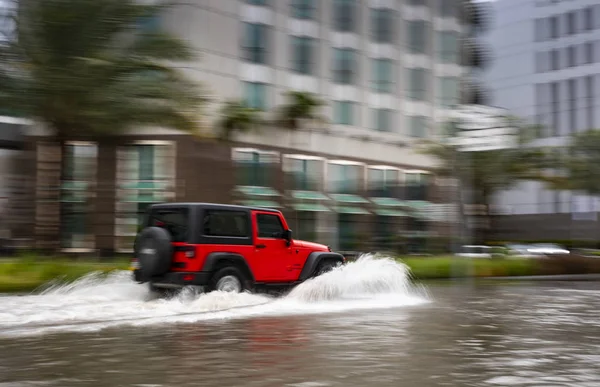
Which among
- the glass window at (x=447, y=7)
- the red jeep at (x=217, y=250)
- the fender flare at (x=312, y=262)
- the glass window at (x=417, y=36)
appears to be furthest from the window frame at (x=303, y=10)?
the red jeep at (x=217, y=250)

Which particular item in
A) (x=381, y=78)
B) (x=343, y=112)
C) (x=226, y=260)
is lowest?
(x=226, y=260)

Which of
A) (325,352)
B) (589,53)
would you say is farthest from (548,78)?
(325,352)

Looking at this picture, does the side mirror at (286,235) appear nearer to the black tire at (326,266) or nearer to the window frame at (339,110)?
the black tire at (326,266)

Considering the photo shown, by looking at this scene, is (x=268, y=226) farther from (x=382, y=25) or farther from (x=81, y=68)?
(x=382, y=25)

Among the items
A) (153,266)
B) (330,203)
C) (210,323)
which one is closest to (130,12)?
(153,266)

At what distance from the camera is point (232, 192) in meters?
32.9

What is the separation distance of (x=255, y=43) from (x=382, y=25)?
11276 millimetres

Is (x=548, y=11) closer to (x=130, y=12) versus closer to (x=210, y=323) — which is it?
(x=130, y=12)

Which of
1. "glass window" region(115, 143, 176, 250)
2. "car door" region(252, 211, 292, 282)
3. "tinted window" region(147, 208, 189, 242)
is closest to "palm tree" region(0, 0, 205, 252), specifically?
"tinted window" region(147, 208, 189, 242)

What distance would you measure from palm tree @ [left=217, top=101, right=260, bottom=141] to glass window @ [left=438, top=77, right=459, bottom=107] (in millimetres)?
19765

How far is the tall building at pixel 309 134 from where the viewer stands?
36156mm

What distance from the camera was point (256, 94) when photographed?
1706 inches

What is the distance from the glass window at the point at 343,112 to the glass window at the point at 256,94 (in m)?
5.68

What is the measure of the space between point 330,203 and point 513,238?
33932mm
